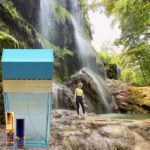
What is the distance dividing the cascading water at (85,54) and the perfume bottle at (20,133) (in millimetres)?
13342

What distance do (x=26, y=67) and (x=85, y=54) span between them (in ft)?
56.9

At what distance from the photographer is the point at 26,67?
3.58m

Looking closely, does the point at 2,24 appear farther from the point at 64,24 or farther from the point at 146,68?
the point at 146,68

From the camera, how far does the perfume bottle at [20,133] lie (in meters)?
3.63

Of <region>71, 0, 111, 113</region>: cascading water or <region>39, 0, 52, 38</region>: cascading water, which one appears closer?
<region>71, 0, 111, 113</region>: cascading water

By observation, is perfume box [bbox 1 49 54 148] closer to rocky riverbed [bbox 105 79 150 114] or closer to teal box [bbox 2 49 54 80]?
teal box [bbox 2 49 54 80]

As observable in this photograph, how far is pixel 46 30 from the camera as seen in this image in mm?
18281

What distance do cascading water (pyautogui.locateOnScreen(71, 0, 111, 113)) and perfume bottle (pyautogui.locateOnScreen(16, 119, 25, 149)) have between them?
13.3 meters

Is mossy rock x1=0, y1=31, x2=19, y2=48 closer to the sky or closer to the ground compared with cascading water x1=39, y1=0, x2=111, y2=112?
closer to the ground

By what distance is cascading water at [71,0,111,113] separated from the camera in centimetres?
1749

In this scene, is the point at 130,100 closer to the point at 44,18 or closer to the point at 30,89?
the point at 44,18

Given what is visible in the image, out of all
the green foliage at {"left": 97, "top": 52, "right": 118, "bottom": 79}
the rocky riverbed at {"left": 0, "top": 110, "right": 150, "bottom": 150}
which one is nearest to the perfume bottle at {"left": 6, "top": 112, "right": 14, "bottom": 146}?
the rocky riverbed at {"left": 0, "top": 110, "right": 150, "bottom": 150}

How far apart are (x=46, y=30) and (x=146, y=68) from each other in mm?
11873

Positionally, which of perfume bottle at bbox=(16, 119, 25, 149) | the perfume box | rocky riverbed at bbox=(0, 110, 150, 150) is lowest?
rocky riverbed at bbox=(0, 110, 150, 150)
